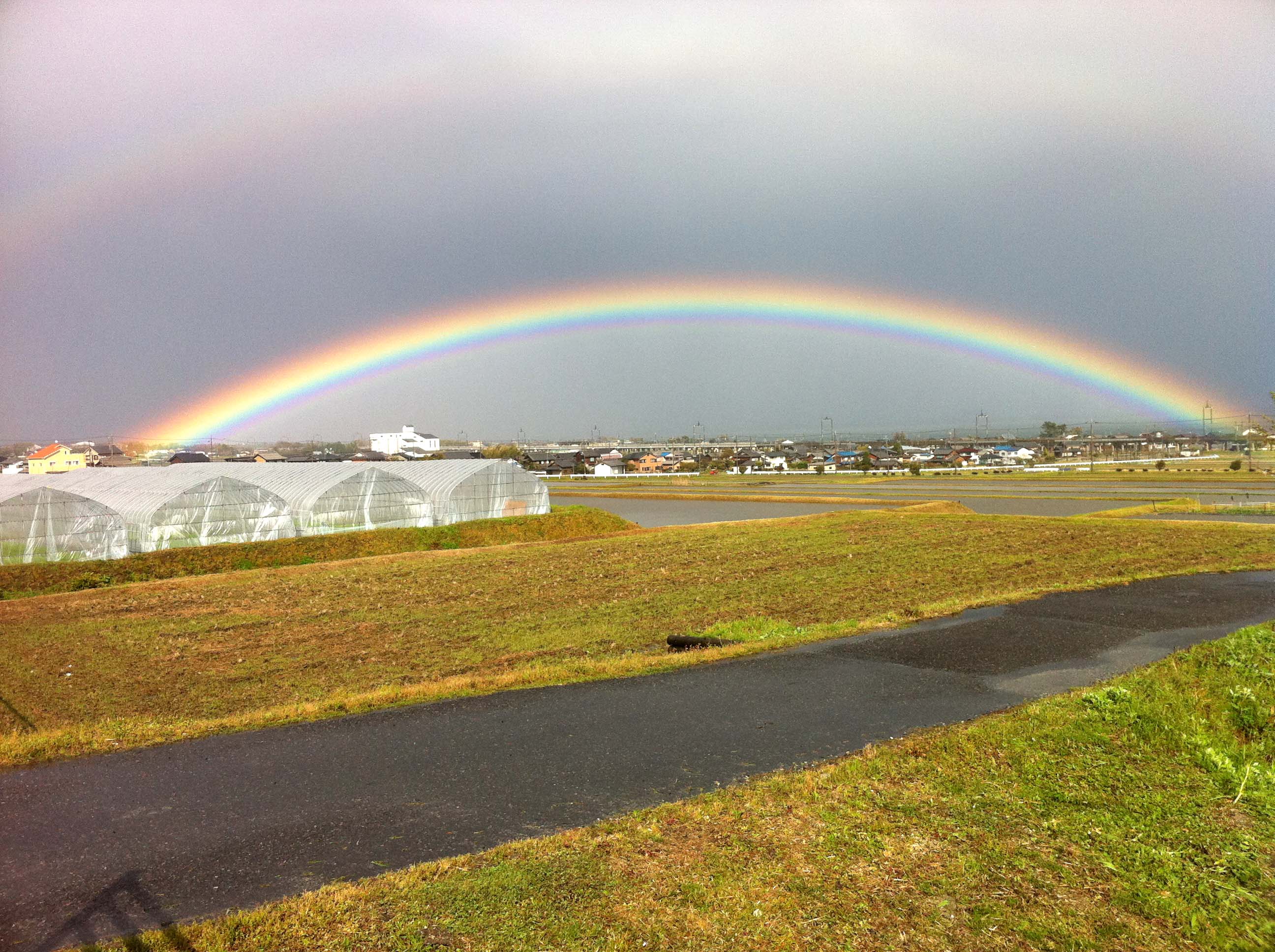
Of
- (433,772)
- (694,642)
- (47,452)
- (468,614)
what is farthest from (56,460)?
(433,772)

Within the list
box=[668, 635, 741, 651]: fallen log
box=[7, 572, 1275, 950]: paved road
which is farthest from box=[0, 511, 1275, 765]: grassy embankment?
box=[7, 572, 1275, 950]: paved road

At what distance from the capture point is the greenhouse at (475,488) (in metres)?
44.0

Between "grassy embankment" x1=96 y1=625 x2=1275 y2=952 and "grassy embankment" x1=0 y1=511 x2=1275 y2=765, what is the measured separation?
17.9ft

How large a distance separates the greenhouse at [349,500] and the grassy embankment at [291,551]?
2.37m

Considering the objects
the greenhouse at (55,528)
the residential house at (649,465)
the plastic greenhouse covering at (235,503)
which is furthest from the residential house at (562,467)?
the greenhouse at (55,528)

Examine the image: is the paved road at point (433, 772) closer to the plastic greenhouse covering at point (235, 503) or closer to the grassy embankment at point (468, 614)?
the grassy embankment at point (468, 614)

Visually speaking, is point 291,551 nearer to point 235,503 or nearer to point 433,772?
point 235,503

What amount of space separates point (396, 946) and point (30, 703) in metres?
10.3

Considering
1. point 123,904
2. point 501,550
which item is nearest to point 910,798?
point 123,904

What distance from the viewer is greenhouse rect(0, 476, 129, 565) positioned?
101ft

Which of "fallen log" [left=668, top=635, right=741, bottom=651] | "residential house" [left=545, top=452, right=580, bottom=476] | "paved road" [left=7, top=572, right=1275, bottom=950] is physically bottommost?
"residential house" [left=545, top=452, right=580, bottom=476]

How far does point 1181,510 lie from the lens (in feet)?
158

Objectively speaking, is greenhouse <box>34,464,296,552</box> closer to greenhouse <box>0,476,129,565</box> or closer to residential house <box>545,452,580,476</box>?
greenhouse <box>0,476,129,565</box>

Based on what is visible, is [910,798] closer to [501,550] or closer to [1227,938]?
[1227,938]
